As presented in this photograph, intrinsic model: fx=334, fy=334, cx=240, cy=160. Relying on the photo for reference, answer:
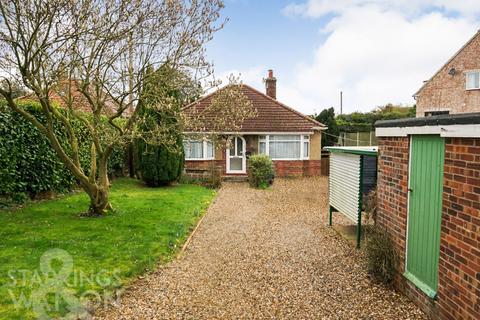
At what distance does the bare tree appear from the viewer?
6.10m

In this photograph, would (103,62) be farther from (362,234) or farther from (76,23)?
(362,234)

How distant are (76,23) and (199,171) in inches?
433

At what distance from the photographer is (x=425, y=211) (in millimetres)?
3896

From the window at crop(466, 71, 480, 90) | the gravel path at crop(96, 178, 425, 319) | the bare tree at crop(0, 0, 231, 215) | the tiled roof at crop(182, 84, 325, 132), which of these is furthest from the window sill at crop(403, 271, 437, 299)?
the window at crop(466, 71, 480, 90)

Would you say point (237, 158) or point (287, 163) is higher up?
point (237, 158)

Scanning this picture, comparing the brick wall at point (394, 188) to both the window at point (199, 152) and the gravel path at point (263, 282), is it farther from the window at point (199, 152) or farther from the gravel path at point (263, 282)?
the window at point (199, 152)

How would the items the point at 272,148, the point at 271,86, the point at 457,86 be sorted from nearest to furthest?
the point at 272,148
the point at 271,86
the point at 457,86

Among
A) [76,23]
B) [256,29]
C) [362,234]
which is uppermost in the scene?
[256,29]

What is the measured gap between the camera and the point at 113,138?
705 cm

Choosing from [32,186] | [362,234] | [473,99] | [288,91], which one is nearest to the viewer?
[362,234]

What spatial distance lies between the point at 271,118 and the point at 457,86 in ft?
50.7

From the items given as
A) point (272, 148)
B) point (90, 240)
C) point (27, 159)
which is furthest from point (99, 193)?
point (272, 148)

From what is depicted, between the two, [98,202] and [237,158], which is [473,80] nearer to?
[237,158]

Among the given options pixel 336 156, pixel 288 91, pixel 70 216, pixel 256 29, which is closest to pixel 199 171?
pixel 256 29
